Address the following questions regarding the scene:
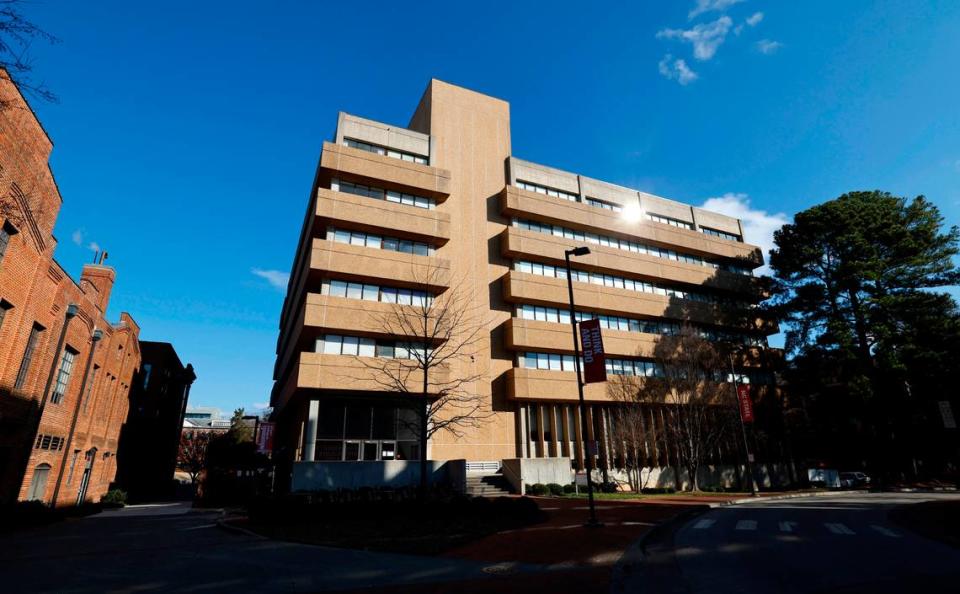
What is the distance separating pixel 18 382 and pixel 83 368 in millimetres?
8135

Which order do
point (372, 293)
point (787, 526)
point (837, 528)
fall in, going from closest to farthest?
point (837, 528) → point (787, 526) → point (372, 293)

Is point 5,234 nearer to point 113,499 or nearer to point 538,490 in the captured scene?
point 113,499

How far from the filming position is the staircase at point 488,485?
29109 millimetres

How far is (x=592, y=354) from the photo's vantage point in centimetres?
2383

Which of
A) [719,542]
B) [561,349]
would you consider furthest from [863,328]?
[719,542]

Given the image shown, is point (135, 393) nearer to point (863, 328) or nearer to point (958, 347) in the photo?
point (863, 328)

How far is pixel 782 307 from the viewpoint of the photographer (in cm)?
4238

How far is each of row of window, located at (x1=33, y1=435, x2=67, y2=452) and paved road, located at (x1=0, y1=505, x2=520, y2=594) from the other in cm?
1136

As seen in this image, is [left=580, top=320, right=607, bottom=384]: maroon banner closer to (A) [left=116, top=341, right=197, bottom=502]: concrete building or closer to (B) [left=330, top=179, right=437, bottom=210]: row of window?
(B) [left=330, top=179, right=437, bottom=210]: row of window

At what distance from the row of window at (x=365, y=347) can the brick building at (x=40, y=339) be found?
13.1 meters

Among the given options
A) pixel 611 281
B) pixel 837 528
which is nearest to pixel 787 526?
pixel 837 528

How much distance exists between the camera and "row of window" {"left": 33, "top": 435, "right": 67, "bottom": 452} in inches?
934

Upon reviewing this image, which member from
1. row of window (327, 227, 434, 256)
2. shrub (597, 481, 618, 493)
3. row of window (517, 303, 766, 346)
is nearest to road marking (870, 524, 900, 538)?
shrub (597, 481, 618, 493)

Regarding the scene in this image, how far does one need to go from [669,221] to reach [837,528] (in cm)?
3867
